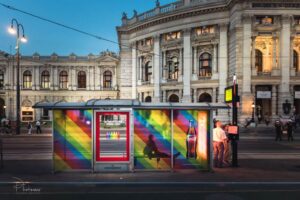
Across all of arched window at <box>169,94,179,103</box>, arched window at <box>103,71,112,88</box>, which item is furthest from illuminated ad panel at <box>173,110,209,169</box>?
arched window at <box>103,71,112,88</box>

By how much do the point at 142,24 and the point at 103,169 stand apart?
46.3m

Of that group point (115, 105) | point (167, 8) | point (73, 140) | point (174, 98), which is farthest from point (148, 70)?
point (115, 105)

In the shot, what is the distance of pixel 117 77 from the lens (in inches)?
2596

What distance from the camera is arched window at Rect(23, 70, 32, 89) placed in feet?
215

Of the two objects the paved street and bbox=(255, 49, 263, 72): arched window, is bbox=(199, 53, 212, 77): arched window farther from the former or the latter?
the paved street

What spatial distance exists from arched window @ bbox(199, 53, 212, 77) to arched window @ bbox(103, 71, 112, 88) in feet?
76.2

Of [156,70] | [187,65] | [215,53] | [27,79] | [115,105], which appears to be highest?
[215,53]

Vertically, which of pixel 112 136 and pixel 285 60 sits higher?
pixel 285 60

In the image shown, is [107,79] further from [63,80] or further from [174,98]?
[174,98]

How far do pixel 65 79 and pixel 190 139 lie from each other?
57200mm

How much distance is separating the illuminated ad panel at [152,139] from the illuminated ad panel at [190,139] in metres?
0.34

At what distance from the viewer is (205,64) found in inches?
1934

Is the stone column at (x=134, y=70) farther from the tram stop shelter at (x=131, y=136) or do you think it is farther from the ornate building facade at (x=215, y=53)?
the tram stop shelter at (x=131, y=136)

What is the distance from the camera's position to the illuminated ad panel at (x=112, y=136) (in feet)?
39.8
